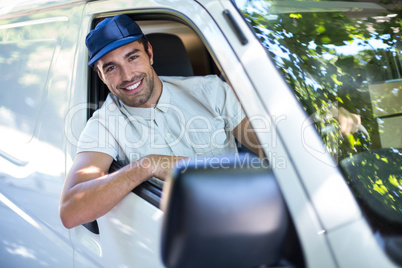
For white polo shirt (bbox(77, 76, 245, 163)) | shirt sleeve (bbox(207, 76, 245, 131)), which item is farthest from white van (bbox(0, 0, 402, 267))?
shirt sleeve (bbox(207, 76, 245, 131))

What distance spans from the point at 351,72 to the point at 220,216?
0.84 m

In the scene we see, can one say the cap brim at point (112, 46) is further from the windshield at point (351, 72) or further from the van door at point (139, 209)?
the windshield at point (351, 72)

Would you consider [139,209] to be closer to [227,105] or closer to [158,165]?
[158,165]

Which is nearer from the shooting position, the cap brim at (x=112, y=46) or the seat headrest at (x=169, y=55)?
the cap brim at (x=112, y=46)

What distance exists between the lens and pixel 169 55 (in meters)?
2.76

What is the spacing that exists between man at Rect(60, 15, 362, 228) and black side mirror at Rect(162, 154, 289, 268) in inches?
27.2

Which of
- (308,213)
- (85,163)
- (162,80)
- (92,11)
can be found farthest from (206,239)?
(162,80)

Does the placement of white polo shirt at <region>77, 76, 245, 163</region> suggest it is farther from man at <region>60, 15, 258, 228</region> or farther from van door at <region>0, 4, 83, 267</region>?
van door at <region>0, 4, 83, 267</region>

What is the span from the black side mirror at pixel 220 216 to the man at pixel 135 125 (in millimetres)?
691

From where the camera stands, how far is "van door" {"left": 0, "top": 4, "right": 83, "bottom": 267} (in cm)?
189

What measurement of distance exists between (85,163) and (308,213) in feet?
3.38

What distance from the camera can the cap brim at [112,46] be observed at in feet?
6.20

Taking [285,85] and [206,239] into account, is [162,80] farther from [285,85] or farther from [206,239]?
[206,239]

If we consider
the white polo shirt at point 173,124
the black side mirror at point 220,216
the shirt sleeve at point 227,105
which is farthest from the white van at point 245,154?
the shirt sleeve at point 227,105
